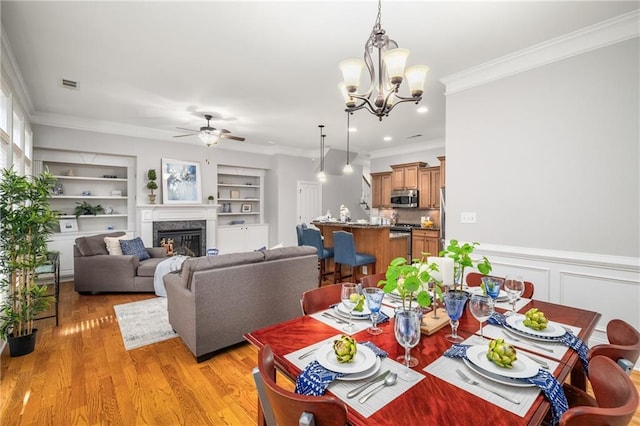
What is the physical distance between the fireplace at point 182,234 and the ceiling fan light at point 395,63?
4919 millimetres

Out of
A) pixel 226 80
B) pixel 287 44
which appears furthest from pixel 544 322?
pixel 226 80

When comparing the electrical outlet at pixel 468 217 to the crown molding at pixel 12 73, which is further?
the electrical outlet at pixel 468 217

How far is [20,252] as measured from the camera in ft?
8.68

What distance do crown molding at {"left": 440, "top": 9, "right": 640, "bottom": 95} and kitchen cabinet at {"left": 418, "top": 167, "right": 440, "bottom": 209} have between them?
11.2ft

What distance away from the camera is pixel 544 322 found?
4.59 ft

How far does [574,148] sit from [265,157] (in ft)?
20.5

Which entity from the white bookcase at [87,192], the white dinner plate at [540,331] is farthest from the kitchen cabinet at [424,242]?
the white bookcase at [87,192]

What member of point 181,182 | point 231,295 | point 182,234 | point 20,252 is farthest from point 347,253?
point 181,182

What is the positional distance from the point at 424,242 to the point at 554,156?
3.90m

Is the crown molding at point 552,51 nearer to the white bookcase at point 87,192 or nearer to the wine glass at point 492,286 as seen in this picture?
the wine glass at point 492,286

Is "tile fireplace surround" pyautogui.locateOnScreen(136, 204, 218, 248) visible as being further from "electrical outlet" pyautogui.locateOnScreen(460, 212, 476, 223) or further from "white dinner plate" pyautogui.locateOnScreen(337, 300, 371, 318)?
"white dinner plate" pyautogui.locateOnScreen(337, 300, 371, 318)

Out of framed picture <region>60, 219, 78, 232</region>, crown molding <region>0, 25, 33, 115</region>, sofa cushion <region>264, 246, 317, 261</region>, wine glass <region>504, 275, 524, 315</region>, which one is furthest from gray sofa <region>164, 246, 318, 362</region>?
framed picture <region>60, 219, 78, 232</region>

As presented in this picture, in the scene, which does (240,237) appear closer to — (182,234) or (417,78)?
(182,234)

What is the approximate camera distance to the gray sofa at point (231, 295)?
2.56 metres
